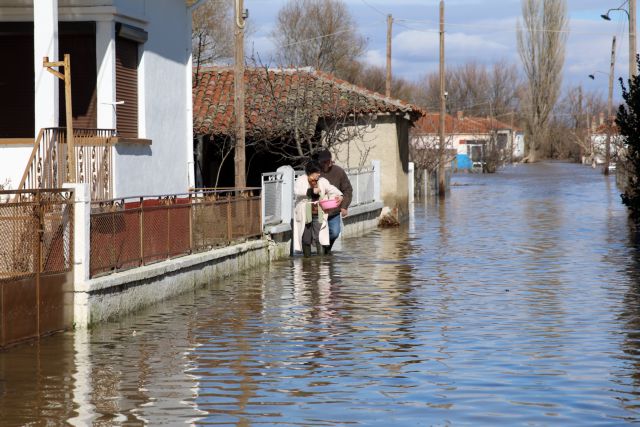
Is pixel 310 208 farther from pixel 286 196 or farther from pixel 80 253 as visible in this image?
pixel 80 253

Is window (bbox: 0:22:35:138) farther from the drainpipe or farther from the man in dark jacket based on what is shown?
the man in dark jacket

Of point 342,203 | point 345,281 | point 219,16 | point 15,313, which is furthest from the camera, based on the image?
point 219,16

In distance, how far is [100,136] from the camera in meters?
18.9

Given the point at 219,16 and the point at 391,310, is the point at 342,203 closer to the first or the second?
the point at 391,310

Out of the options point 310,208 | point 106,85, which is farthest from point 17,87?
point 310,208

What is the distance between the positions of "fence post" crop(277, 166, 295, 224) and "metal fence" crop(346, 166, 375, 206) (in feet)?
23.1

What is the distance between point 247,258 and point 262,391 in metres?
10.8

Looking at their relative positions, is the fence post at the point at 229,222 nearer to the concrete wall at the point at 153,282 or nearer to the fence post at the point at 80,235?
the concrete wall at the point at 153,282

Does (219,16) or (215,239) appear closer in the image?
(215,239)

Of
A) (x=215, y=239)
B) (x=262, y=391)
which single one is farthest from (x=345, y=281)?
(x=262, y=391)

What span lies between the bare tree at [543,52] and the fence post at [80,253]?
111225mm

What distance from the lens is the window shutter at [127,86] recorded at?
19531 millimetres

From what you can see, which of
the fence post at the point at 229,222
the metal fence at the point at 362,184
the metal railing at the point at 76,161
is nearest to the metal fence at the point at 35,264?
the metal railing at the point at 76,161

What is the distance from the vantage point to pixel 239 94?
24.1m
